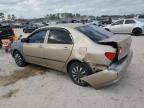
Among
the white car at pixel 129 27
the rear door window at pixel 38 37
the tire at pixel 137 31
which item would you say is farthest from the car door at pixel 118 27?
the rear door window at pixel 38 37

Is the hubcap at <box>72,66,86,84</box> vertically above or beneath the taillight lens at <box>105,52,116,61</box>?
beneath

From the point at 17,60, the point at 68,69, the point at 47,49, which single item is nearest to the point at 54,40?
the point at 47,49

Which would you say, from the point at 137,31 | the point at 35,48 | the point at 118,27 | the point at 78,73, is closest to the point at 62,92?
the point at 78,73

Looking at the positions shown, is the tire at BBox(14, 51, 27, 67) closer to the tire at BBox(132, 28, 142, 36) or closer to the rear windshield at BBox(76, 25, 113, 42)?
the rear windshield at BBox(76, 25, 113, 42)

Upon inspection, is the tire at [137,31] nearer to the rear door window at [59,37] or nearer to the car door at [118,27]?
the car door at [118,27]

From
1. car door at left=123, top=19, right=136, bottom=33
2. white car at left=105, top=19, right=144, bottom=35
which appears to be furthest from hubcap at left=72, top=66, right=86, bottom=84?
car door at left=123, top=19, right=136, bottom=33

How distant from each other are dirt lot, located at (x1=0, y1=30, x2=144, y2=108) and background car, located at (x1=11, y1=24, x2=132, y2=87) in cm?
36

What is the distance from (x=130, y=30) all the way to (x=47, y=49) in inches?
526

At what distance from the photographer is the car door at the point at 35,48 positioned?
6393 mm

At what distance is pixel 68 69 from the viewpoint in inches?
224

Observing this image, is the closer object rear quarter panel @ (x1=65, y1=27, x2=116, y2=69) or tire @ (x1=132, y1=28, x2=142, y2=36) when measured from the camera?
rear quarter panel @ (x1=65, y1=27, x2=116, y2=69)

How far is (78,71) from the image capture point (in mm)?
5336

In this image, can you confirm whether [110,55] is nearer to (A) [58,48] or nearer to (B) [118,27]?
(A) [58,48]

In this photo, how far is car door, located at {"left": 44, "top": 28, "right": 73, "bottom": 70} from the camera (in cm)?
551
